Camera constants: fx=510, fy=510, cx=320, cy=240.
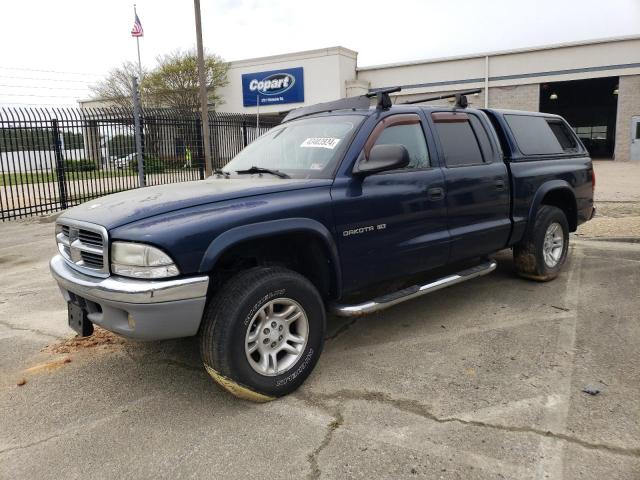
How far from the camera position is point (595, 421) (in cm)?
287

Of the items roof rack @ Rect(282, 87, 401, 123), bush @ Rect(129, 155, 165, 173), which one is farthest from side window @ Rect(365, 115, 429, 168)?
bush @ Rect(129, 155, 165, 173)

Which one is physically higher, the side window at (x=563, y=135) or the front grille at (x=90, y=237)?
the side window at (x=563, y=135)

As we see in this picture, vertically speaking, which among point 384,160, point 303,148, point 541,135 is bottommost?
point 384,160

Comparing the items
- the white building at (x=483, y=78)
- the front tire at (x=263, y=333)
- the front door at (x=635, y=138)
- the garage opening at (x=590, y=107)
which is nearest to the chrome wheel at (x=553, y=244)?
the front tire at (x=263, y=333)

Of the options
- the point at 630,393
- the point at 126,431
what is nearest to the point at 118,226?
the point at 126,431

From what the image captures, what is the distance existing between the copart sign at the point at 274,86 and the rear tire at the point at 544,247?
2450 centimetres

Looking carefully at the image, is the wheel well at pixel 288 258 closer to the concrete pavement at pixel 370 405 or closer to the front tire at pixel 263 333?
the front tire at pixel 263 333

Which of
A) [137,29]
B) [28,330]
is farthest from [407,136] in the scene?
[137,29]

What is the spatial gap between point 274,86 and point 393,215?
2713 centimetres

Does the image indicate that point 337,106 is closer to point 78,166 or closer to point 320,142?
point 320,142

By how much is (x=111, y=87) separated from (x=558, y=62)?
86.7 ft

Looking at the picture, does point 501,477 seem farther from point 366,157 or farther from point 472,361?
point 366,157

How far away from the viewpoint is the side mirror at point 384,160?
138 inches

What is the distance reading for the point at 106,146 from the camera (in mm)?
16641
